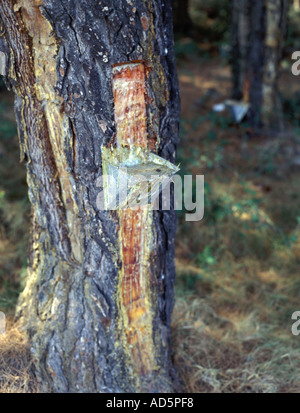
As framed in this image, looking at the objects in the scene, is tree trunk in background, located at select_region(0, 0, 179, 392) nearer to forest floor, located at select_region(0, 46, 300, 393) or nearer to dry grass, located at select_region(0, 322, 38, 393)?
dry grass, located at select_region(0, 322, 38, 393)

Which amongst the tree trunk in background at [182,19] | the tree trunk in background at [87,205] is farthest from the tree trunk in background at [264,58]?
the tree trunk in background at [87,205]

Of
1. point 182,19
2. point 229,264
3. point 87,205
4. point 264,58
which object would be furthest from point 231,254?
point 182,19

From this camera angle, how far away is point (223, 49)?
8227 millimetres

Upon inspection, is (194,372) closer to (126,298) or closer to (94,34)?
(126,298)

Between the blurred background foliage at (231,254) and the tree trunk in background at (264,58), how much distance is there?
26 centimetres

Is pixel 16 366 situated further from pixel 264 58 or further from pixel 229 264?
pixel 264 58

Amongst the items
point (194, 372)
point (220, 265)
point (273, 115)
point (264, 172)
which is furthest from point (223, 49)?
point (194, 372)

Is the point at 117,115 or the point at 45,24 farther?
the point at 117,115

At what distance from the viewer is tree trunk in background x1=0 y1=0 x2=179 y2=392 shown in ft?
4.47

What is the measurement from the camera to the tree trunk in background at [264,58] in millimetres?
4668

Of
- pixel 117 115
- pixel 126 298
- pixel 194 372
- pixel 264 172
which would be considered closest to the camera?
pixel 117 115

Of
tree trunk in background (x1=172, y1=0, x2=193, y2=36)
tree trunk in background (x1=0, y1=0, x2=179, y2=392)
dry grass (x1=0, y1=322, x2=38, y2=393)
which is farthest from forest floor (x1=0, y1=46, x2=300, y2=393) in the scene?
tree trunk in background (x1=172, y1=0, x2=193, y2=36)

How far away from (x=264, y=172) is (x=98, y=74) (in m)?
3.22

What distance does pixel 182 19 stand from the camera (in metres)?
8.71
